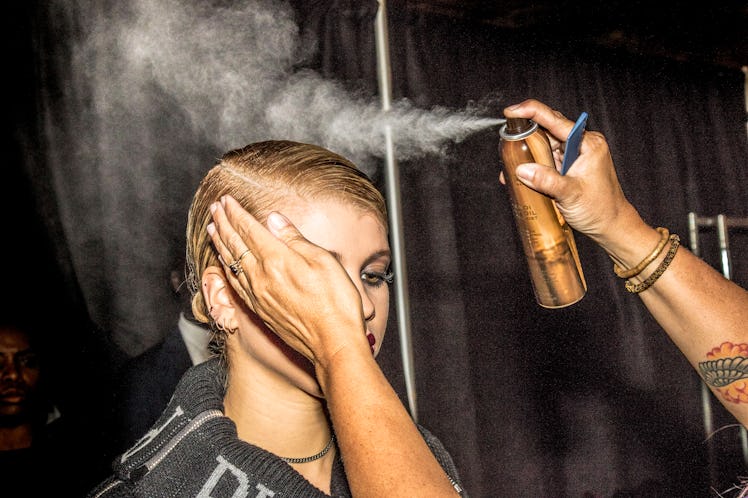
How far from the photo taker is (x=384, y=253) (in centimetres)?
111

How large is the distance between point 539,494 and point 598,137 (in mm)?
2227

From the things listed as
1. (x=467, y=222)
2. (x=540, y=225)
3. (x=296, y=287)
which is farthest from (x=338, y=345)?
(x=467, y=222)

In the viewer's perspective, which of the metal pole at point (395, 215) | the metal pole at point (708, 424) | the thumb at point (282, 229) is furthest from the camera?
the metal pole at point (708, 424)

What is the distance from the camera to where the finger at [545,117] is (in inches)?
40.9

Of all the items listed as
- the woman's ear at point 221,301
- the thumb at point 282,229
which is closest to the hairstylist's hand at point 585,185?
the thumb at point 282,229

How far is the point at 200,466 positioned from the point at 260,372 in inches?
8.1

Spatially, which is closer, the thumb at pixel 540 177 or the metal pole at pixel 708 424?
the thumb at pixel 540 177

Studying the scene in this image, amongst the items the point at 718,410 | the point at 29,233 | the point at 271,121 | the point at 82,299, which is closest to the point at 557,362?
the point at 718,410

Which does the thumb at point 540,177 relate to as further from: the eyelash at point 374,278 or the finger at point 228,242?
the finger at point 228,242

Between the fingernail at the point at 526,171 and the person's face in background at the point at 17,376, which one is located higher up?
the fingernail at the point at 526,171

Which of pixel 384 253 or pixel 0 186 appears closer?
pixel 384 253

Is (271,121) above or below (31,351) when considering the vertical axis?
above

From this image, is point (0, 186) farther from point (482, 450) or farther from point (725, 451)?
point (725, 451)

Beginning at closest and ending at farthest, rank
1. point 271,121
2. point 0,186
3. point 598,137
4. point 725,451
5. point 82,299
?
point 598,137, point 0,186, point 82,299, point 271,121, point 725,451
